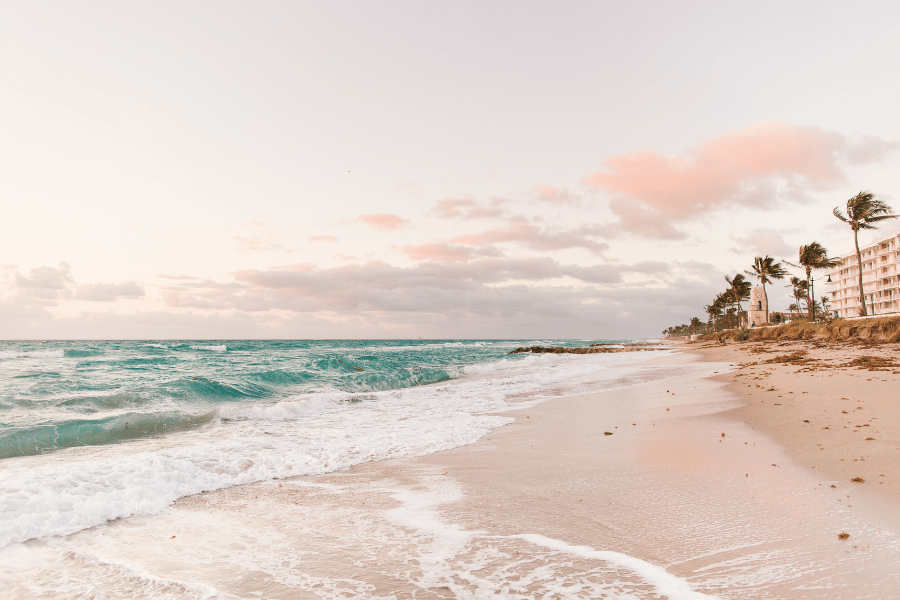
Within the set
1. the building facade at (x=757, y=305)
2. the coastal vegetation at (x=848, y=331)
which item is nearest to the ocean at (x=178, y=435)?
the coastal vegetation at (x=848, y=331)

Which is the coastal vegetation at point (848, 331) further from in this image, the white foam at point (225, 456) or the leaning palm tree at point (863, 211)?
the white foam at point (225, 456)

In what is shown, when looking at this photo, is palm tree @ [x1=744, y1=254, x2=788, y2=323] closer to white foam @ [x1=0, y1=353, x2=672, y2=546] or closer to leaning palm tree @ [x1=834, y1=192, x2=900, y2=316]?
leaning palm tree @ [x1=834, y1=192, x2=900, y2=316]

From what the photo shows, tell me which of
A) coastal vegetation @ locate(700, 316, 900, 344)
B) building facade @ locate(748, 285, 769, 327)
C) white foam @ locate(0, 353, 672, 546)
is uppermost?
building facade @ locate(748, 285, 769, 327)

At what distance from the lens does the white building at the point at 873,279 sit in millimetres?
80375

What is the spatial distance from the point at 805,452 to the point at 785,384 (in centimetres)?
819

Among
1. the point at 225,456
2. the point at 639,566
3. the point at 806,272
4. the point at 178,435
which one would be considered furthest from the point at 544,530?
the point at 806,272

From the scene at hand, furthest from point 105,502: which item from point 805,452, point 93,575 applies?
point 805,452

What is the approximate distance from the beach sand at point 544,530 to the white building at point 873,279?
3489 inches

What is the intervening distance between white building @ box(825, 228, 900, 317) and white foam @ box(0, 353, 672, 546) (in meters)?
87.4

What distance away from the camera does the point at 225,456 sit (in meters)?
7.23

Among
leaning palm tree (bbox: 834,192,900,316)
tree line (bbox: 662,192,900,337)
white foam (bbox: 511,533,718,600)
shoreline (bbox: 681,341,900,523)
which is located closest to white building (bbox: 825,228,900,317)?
tree line (bbox: 662,192,900,337)

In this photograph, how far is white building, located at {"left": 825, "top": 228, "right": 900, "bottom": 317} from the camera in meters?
80.4

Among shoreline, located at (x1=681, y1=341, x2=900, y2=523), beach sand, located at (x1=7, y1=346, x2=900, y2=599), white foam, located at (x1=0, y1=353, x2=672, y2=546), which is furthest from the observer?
shoreline, located at (x1=681, y1=341, x2=900, y2=523)

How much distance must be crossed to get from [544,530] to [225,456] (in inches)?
215
